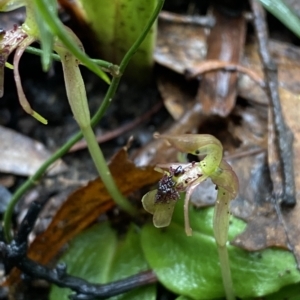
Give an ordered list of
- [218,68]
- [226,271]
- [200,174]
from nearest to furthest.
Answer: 1. [200,174]
2. [226,271]
3. [218,68]

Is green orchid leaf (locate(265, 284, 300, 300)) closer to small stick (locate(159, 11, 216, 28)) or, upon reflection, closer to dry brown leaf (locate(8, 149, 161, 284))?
dry brown leaf (locate(8, 149, 161, 284))

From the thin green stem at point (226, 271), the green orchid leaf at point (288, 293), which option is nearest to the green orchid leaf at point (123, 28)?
the thin green stem at point (226, 271)

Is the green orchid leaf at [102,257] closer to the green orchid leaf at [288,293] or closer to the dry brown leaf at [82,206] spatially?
the dry brown leaf at [82,206]

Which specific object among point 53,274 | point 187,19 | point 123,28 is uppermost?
point 123,28

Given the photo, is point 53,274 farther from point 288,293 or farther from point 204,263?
point 288,293

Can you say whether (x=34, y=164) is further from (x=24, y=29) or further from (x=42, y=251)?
(x=24, y=29)

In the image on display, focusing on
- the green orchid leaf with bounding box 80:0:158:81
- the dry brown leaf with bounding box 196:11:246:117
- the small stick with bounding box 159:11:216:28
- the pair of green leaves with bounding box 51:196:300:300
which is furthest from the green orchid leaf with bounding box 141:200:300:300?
the small stick with bounding box 159:11:216:28

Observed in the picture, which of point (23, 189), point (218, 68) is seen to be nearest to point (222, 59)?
point (218, 68)
